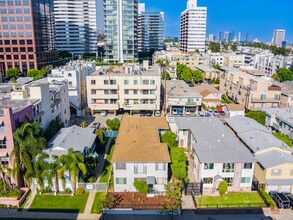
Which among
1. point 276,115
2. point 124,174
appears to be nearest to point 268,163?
point 124,174

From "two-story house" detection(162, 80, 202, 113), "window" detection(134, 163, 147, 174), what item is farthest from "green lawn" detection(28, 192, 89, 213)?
"two-story house" detection(162, 80, 202, 113)

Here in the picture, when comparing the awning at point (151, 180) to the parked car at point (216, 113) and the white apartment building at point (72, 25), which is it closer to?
the parked car at point (216, 113)

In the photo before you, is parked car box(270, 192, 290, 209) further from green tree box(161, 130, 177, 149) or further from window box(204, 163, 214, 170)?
green tree box(161, 130, 177, 149)

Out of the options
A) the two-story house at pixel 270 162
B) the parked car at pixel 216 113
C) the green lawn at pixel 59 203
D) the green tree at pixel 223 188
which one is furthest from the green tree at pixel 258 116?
the green lawn at pixel 59 203

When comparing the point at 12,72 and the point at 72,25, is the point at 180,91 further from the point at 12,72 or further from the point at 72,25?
the point at 72,25

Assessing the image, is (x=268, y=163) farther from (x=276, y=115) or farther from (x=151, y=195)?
(x=276, y=115)
